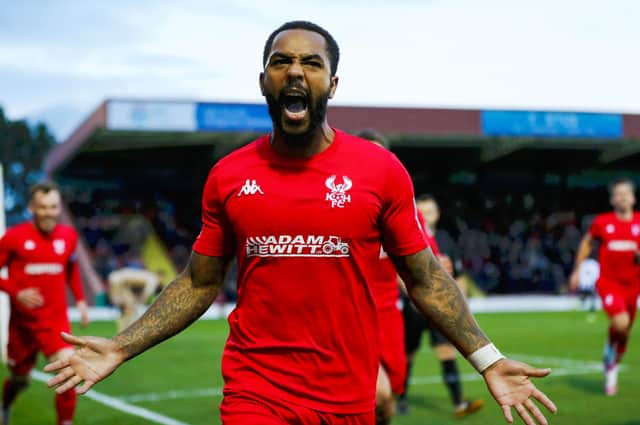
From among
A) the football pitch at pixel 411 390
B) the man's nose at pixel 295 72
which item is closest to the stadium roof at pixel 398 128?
the football pitch at pixel 411 390

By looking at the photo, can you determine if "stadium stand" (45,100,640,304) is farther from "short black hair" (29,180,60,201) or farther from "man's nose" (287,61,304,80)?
"man's nose" (287,61,304,80)

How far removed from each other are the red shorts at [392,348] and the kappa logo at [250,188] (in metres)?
3.29

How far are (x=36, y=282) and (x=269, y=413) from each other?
5697 mm

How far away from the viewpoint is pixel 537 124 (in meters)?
31.2

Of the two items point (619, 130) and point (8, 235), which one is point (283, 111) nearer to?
point (8, 235)

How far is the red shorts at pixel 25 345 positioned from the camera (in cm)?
848

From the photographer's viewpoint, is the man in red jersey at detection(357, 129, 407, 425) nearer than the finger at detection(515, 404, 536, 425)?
No

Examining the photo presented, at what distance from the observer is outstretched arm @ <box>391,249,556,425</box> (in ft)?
11.8

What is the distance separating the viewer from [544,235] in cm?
4031

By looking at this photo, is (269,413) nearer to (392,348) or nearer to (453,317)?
(453,317)

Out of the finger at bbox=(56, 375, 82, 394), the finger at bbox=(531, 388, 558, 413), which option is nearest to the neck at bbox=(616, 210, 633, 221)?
the finger at bbox=(531, 388, 558, 413)

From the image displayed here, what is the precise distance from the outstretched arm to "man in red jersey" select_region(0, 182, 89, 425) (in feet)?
18.0

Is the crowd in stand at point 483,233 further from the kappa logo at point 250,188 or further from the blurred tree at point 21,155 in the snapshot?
the blurred tree at point 21,155

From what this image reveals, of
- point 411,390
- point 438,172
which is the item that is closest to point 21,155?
point 438,172
